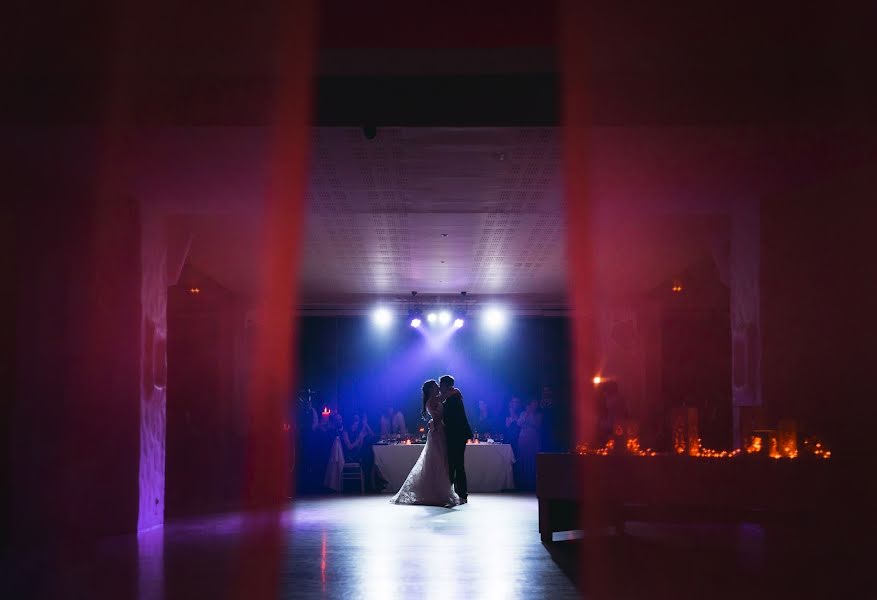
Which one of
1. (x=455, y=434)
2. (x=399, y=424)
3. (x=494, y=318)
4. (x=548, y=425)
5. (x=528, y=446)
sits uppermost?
(x=494, y=318)

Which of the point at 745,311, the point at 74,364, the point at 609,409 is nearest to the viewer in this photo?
the point at 609,409

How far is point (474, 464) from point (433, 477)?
240 cm

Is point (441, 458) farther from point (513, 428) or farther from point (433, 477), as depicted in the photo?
point (513, 428)

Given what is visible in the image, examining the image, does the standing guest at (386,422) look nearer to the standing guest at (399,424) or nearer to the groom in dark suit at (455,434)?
the standing guest at (399,424)

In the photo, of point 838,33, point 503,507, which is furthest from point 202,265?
point 838,33

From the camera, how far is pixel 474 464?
13.5 meters

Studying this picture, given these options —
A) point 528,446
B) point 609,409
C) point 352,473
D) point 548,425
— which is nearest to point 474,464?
point 528,446

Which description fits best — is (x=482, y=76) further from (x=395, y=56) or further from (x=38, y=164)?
(x=38, y=164)

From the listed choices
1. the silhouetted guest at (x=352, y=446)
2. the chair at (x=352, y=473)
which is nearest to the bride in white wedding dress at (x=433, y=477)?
the chair at (x=352, y=473)

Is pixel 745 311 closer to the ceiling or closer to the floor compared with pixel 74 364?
closer to the ceiling

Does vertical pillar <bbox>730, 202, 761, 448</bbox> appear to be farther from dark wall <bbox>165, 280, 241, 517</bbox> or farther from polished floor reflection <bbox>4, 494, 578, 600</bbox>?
dark wall <bbox>165, 280, 241, 517</bbox>

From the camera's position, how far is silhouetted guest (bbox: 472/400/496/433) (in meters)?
17.9

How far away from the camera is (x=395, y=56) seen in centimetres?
543

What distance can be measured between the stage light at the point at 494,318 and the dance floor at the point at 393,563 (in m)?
8.79
